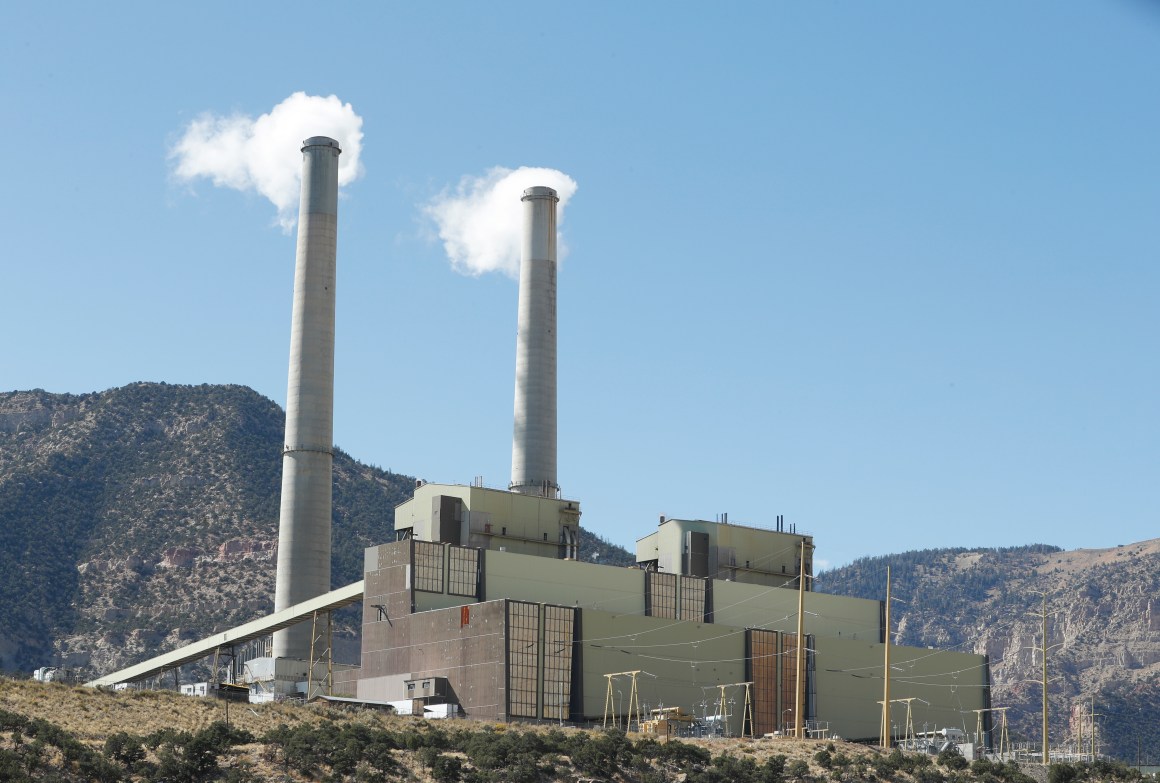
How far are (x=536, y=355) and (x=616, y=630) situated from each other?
2817cm

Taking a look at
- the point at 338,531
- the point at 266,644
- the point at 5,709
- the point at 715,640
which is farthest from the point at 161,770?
the point at 338,531

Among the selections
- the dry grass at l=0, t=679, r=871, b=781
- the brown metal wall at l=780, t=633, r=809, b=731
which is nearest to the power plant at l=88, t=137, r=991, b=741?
the brown metal wall at l=780, t=633, r=809, b=731

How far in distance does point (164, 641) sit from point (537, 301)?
8627cm

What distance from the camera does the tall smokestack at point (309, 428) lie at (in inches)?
4131

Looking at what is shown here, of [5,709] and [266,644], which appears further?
[266,644]

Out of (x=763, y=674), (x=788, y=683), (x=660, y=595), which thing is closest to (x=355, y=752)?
(x=763, y=674)

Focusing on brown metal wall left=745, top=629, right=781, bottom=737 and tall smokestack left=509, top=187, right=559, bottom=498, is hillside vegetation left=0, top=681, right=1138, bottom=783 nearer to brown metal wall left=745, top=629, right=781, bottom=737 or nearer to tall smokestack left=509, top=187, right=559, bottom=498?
brown metal wall left=745, top=629, right=781, bottom=737

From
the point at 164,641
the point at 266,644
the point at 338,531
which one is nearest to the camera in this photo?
the point at 266,644

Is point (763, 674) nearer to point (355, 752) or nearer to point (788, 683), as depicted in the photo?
point (788, 683)

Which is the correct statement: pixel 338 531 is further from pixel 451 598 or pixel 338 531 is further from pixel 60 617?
pixel 451 598

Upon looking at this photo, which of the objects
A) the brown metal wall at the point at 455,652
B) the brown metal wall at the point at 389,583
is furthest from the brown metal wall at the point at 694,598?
the brown metal wall at the point at 389,583

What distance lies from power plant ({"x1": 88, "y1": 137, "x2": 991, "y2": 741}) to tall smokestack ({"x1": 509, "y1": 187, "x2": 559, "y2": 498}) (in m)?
0.12

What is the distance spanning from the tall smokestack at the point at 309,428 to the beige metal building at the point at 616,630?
6163 millimetres

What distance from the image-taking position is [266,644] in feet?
368
